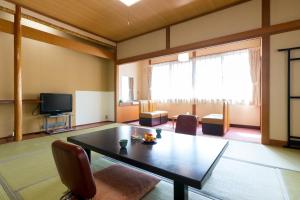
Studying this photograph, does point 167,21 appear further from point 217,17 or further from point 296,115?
point 296,115

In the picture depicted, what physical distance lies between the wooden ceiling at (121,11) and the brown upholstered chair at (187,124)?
8.25 ft

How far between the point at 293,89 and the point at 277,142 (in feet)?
3.44

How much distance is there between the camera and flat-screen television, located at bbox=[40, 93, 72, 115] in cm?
418

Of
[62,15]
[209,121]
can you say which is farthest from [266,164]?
[62,15]

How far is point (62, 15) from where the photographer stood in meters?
3.93

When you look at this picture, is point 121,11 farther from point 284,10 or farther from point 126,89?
point 126,89

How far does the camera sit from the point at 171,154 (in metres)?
1.39

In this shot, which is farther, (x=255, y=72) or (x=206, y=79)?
(x=206, y=79)

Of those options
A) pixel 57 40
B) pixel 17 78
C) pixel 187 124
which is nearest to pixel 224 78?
pixel 187 124

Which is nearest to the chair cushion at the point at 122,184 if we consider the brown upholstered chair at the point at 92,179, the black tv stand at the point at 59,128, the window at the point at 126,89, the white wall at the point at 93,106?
the brown upholstered chair at the point at 92,179

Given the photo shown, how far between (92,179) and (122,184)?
2.31ft

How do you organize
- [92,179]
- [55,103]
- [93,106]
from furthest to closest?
[93,106] < [55,103] < [92,179]

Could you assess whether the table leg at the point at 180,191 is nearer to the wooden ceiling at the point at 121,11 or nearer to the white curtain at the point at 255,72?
the wooden ceiling at the point at 121,11

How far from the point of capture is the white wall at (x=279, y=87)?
2995 millimetres
